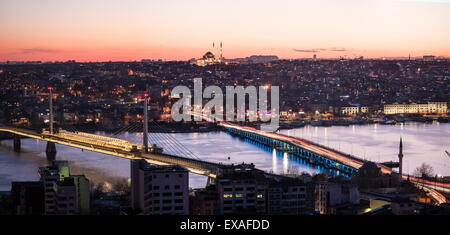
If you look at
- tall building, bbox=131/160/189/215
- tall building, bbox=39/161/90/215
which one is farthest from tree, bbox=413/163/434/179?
tall building, bbox=131/160/189/215

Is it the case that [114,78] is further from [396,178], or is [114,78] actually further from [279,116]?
[396,178]

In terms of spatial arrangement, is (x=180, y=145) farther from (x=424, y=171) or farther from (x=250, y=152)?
(x=424, y=171)

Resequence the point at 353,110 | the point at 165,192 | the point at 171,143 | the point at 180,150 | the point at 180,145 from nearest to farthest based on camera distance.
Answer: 1. the point at 165,192
2. the point at 180,150
3. the point at 180,145
4. the point at 171,143
5. the point at 353,110

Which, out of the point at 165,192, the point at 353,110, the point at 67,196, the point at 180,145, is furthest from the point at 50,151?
the point at 353,110

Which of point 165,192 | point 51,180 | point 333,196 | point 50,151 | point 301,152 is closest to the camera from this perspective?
point 165,192

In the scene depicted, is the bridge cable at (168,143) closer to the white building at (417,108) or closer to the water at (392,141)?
the water at (392,141)

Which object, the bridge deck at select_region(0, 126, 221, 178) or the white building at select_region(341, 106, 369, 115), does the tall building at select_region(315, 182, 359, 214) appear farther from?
the white building at select_region(341, 106, 369, 115)

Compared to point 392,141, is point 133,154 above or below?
above

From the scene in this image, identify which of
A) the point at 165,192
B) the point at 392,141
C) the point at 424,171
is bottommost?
the point at 392,141
